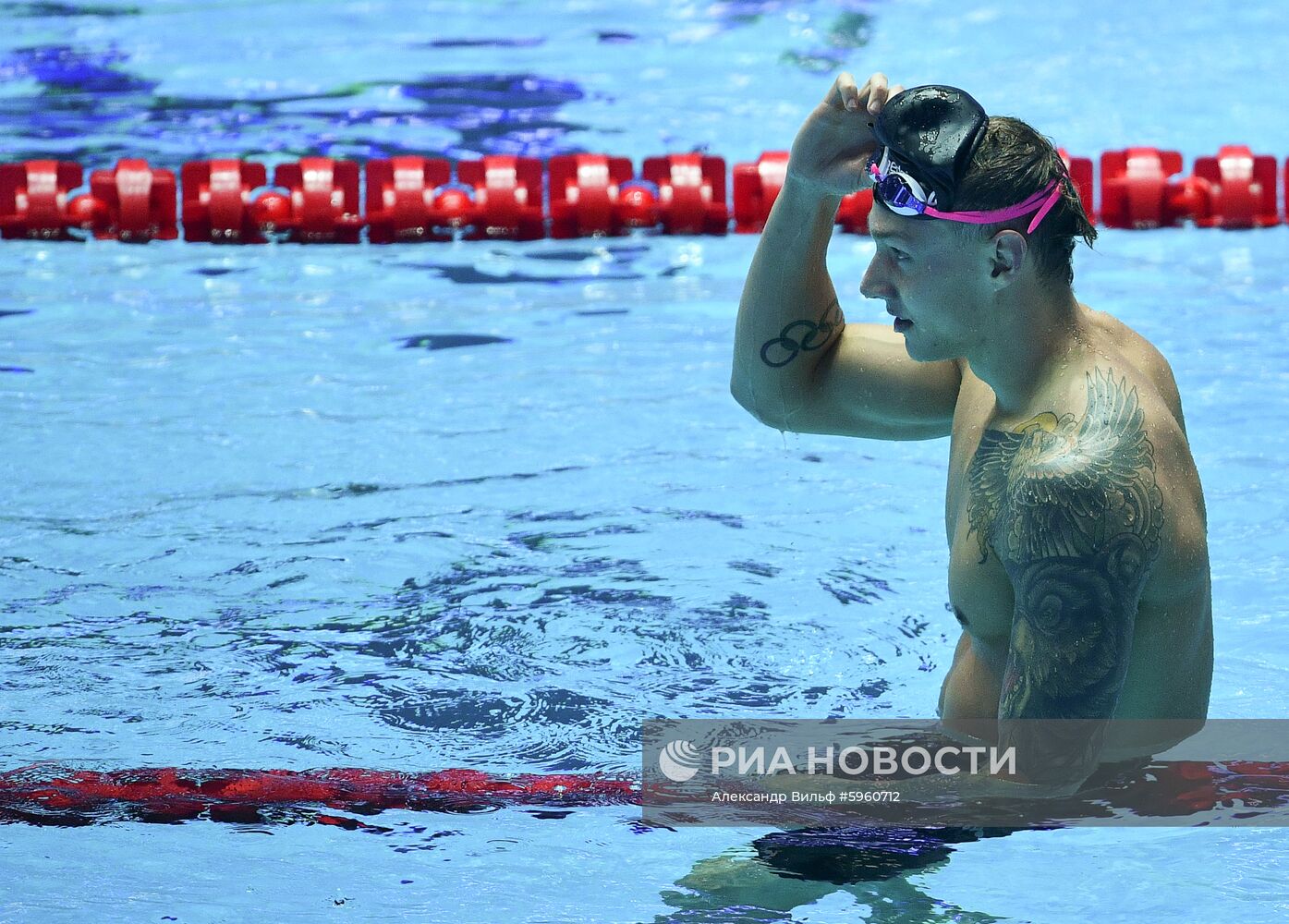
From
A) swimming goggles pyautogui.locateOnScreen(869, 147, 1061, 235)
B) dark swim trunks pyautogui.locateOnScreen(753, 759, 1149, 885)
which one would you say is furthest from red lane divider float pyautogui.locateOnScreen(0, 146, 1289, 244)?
swimming goggles pyautogui.locateOnScreen(869, 147, 1061, 235)

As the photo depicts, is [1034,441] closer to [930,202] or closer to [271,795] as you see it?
[930,202]

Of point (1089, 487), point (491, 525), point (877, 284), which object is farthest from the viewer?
point (491, 525)

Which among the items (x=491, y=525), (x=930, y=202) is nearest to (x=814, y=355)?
(x=930, y=202)

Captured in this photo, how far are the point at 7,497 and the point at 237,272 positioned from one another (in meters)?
3.07

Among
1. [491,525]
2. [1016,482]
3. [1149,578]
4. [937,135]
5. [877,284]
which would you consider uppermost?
[937,135]

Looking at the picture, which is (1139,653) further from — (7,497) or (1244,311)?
(1244,311)

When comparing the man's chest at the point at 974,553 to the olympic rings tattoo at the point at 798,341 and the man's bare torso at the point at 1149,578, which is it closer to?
the man's bare torso at the point at 1149,578

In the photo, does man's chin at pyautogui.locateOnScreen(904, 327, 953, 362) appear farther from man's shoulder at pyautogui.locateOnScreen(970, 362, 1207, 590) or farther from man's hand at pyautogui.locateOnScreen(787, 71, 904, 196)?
man's hand at pyautogui.locateOnScreen(787, 71, 904, 196)

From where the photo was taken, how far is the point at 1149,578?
2424 millimetres

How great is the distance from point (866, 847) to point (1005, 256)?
1028 millimetres

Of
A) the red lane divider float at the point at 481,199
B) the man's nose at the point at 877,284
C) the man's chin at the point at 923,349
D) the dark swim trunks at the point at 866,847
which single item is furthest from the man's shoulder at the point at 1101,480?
the red lane divider float at the point at 481,199

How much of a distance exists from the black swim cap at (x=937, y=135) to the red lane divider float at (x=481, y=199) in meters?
6.12

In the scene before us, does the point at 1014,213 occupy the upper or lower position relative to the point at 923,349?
upper

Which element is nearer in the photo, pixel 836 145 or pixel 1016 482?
pixel 1016 482
